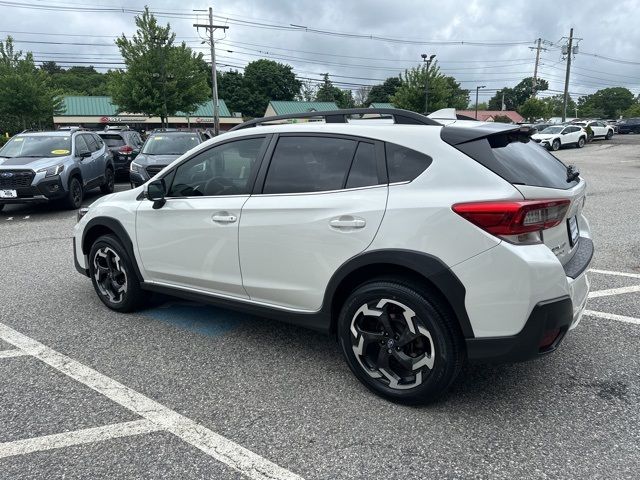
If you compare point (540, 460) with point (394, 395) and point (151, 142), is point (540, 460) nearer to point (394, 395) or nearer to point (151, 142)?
point (394, 395)

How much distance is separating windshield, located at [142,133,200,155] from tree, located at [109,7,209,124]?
56.4ft

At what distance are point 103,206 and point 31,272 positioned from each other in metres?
2.27

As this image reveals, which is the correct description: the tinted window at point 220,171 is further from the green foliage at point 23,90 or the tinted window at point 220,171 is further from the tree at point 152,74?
the green foliage at point 23,90

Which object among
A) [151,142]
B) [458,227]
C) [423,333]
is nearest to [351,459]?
[423,333]

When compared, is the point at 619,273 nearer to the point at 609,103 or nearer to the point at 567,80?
the point at 567,80

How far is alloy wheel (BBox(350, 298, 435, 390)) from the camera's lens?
281 centimetres

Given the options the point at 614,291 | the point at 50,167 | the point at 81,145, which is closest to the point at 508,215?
the point at 614,291

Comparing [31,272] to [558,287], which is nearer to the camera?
[558,287]

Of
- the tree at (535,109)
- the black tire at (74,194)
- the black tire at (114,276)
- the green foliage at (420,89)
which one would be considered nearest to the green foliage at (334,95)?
the tree at (535,109)

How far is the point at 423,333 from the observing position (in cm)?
278

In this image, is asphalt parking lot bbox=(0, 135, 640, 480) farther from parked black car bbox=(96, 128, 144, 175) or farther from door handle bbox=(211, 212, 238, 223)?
parked black car bbox=(96, 128, 144, 175)

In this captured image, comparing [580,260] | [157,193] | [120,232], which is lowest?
[120,232]

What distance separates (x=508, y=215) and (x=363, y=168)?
934 mm

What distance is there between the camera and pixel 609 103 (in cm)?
13338
